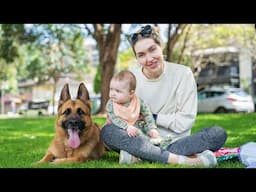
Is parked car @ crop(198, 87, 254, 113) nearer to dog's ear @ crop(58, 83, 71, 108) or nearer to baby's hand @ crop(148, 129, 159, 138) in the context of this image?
baby's hand @ crop(148, 129, 159, 138)

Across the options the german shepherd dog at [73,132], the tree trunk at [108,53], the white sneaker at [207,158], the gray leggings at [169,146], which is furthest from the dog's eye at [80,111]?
the tree trunk at [108,53]

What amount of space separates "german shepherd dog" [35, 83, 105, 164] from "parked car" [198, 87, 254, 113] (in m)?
17.5

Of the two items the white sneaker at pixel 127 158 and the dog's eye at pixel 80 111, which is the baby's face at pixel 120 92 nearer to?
the dog's eye at pixel 80 111

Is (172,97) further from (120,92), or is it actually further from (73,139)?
(73,139)

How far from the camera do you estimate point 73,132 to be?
4.02 meters

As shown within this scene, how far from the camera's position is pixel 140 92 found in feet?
14.0

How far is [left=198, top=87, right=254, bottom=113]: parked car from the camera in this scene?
68.5ft

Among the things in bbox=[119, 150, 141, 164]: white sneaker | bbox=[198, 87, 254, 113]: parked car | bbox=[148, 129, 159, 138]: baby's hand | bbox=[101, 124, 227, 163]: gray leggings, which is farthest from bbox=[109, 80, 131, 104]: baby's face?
bbox=[198, 87, 254, 113]: parked car

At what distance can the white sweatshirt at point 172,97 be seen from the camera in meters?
4.07

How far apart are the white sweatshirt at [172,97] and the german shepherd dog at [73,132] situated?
577 millimetres

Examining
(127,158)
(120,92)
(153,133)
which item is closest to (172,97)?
(153,133)

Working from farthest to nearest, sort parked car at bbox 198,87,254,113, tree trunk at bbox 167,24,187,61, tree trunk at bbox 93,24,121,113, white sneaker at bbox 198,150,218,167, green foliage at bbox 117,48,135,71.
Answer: green foliage at bbox 117,48,135,71
tree trunk at bbox 167,24,187,61
parked car at bbox 198,87,254,113
tree trunk at bbox 93,24,121,113
white sneaker at bbox 198,150,218,167

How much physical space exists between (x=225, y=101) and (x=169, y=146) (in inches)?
701
